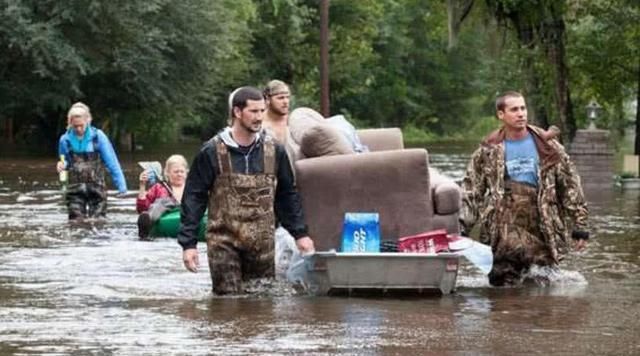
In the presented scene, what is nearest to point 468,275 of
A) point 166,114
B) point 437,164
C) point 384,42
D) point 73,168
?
point 73,168

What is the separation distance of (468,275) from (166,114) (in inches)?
1784

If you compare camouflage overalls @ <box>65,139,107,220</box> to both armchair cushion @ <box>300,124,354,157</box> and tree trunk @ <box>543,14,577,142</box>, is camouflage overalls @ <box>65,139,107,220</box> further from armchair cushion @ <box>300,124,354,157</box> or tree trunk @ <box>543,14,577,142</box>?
tree trunk @ <box>543,14,577,142</box>

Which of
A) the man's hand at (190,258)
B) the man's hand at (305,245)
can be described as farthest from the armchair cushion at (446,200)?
the man's hand at (190,258)

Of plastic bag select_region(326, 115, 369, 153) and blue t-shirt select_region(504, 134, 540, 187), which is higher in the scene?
plastic bag select_region(326, 115, 369, 153)

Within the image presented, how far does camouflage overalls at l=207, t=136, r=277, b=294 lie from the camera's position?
10.9m

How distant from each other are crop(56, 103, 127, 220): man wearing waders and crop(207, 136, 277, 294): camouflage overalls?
7.49m

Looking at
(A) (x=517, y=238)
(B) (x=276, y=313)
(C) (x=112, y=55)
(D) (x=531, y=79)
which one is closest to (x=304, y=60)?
(C) (x=112, y=55)

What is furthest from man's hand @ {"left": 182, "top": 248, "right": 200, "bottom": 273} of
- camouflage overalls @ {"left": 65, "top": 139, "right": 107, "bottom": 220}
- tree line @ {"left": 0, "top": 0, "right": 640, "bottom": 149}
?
tree line @ {"left": 0, "top": 0, "right": 640, "bottom": 149}

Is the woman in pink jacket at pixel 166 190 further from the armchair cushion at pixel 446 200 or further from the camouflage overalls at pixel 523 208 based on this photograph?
the camouflage overalls at pixel 523 208

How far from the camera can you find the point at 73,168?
18.7 metres

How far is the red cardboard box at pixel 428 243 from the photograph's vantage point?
11.4 meters

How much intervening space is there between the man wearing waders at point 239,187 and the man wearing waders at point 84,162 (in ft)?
24.6

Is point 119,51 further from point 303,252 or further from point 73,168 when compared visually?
point 303,252

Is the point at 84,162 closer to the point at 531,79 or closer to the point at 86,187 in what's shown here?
the point at 86,187
